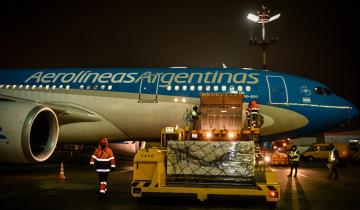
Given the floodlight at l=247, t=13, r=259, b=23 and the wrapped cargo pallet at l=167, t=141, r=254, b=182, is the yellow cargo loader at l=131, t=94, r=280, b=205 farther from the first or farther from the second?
the floodlight at l=247, t=13, r=259, b=23

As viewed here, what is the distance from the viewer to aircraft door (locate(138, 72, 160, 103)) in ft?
51.5

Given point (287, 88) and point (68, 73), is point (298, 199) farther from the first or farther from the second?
point (68, 73)

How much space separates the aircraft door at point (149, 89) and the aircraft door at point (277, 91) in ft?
13.3

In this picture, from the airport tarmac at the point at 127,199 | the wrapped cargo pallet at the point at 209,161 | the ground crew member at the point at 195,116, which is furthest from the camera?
the ground crew member at the point at 195,116

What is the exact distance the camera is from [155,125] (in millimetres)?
15719

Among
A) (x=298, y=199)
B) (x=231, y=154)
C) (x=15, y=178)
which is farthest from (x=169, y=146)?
(x=15, y=178)

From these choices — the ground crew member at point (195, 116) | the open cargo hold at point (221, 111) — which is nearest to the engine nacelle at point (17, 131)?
the ground crew member at point (195, 116)

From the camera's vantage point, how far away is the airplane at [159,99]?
597 inches

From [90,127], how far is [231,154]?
7.94m

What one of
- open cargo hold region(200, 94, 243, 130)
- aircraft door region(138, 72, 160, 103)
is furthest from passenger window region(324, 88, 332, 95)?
aircraft door region(138, 72, 160, 103)

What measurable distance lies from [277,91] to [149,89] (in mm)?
4571

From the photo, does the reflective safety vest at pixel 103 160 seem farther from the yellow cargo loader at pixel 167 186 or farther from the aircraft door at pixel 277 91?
the aircraft door at pixel 277 91

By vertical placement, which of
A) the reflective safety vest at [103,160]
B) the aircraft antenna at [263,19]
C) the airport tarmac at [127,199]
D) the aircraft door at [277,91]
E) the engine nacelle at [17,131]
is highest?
the aircraft antenna at [263,19]

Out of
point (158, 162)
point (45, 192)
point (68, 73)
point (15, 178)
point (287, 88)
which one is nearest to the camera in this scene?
point (158, 162)
